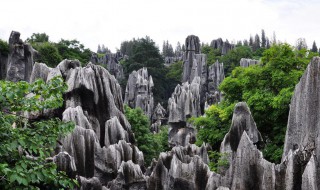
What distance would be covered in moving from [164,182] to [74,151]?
11.7 ft

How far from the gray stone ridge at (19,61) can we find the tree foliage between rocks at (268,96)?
15.2 metres

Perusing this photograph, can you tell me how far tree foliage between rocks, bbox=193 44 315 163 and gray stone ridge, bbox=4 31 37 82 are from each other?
49.7ft

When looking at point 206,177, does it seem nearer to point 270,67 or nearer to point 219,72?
point 270,67

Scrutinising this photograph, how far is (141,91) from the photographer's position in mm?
58094

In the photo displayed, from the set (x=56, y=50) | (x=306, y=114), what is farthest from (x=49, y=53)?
(x=306, y=114)

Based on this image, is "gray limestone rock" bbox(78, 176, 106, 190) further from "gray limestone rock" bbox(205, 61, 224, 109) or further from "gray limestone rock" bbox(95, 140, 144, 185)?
"gray limestone rock" bbox(205, 61, 224, 109)

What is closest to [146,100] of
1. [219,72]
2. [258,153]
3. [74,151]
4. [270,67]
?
[219,72]

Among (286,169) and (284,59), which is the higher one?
(284,59)

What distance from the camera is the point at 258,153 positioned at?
9914mm

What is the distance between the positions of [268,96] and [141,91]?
128 feet

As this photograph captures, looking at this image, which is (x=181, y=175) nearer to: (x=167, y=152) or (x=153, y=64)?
(x=167, y=152)

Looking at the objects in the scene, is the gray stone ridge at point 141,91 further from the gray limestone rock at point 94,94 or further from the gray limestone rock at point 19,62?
the gray limestone rock at point 94,94

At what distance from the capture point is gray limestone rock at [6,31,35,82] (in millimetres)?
30172

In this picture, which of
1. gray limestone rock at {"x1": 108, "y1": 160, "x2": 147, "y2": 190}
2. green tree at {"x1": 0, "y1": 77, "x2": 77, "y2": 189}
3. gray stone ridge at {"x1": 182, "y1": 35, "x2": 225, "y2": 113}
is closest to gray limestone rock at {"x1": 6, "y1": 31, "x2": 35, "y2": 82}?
gray limestone rock at {"x1": 108, "y1": 160, "x2": 147, "y2": 190}
